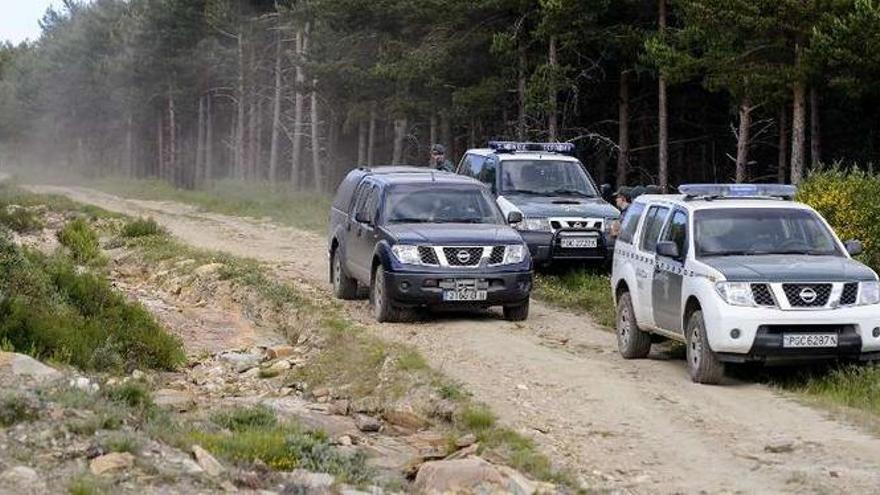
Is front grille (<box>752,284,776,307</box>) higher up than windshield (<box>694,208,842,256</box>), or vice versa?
windshield (<box>694,208,842,256</box>)

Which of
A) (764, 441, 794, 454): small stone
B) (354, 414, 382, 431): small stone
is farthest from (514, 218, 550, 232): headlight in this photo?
(764, 441, 794, 454): small stone

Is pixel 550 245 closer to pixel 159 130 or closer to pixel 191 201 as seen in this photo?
pixel 191 201

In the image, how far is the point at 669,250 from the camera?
1264cm

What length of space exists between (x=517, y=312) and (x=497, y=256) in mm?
920

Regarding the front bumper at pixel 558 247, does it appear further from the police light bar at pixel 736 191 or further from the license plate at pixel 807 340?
the license plate at pixel 807 340

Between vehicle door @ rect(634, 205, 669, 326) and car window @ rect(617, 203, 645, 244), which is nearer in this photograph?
vehicle door @ rect(634, 205, 669, 326)

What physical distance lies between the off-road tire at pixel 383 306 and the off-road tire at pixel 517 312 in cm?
124

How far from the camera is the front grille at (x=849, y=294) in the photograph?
1158 centimetres

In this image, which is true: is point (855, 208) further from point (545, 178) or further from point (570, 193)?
point (545, 178)

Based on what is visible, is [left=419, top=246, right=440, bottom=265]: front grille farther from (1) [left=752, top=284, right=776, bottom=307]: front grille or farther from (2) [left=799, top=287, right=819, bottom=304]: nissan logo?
(2) [left=799, top=287, right=819, bottom=304]: nissan logo

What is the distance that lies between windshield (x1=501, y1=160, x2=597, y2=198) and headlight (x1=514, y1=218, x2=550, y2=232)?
1398 mm

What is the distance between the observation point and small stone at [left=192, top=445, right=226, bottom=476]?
8055 millimetres

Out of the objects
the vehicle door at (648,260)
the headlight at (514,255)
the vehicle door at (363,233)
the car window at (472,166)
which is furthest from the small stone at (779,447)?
the car window at (472,166)

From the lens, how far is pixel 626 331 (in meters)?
14.0
